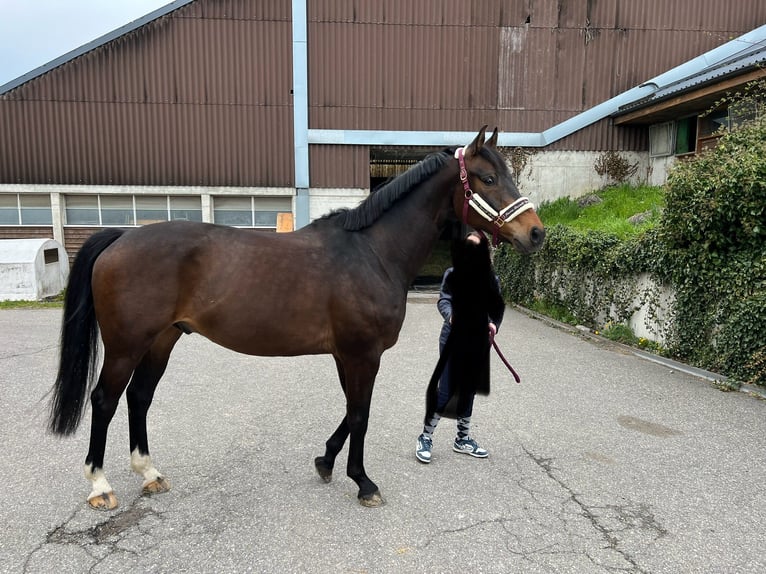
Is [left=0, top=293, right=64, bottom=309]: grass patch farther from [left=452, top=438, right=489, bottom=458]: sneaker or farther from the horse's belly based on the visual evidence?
[left=452, top=438, right=489, bottom=458]: sneaker

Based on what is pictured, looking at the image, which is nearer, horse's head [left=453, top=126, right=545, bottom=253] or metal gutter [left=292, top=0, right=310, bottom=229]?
horse's head [left=453, top=126, right=545, bottom=253]

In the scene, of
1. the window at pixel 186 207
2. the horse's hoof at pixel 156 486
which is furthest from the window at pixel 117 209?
the horse's hoof at pixel 156 486

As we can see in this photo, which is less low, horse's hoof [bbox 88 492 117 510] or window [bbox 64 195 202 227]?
window [bbox 64 195 202 227]

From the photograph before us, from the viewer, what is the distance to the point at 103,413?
2895 mm

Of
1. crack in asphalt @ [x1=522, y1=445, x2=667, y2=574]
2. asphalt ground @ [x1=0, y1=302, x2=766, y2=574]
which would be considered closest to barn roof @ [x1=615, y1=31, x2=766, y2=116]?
asphalt ground @ [x1=0, y1=302, x2=766, y2=574]

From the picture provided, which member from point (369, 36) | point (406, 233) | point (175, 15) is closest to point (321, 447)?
point (406, 233)

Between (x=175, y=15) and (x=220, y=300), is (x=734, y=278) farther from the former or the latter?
(x=175, y=15)

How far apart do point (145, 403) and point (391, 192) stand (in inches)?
85.3

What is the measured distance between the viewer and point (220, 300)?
2848mm

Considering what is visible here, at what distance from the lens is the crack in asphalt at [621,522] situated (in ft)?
8.08

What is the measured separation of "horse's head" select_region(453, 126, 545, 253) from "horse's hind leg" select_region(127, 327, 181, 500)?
6.90 feet

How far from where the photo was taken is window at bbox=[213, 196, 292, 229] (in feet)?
49.6

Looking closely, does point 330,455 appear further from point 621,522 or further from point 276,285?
point 621,522

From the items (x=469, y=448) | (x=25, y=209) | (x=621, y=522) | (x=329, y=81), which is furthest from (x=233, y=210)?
(x=621, y=522)
